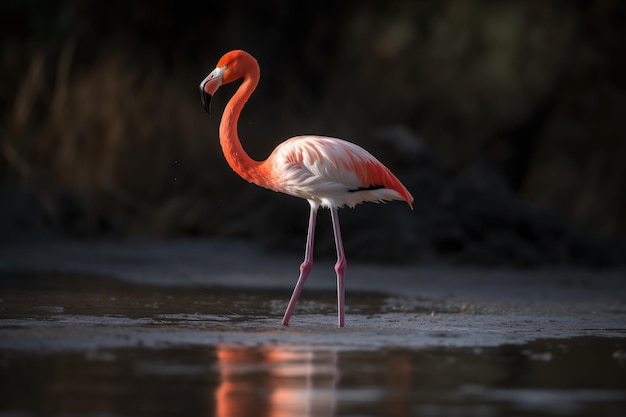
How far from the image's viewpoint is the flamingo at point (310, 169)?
8195 mm

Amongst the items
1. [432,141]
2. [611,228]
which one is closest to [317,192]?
[611,228]

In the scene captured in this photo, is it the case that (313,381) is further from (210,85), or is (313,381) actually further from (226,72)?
(226,72)

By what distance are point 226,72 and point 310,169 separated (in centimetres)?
88

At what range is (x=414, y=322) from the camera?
27.0ft

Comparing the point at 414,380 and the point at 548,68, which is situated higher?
the point at 548,68

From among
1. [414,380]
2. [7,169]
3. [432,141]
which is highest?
[432,141]

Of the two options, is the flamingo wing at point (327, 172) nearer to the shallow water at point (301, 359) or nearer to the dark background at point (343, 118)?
the shallow water at point (301, 359)

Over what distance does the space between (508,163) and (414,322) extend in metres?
10.8

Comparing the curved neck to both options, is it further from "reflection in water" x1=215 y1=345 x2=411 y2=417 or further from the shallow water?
"reflection in water" x1=215 y1=345 x2=411 y2=417

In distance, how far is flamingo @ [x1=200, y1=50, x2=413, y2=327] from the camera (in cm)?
820

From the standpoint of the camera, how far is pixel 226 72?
852cm

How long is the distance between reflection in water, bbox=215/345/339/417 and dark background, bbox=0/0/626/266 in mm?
7218

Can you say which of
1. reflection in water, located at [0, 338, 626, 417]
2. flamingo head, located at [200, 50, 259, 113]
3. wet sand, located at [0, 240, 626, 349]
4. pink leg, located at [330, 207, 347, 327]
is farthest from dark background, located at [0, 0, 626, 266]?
reflection in water, located at [0, 338, 626, 417]

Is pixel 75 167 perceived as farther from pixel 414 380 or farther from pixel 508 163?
pixel 414 380
